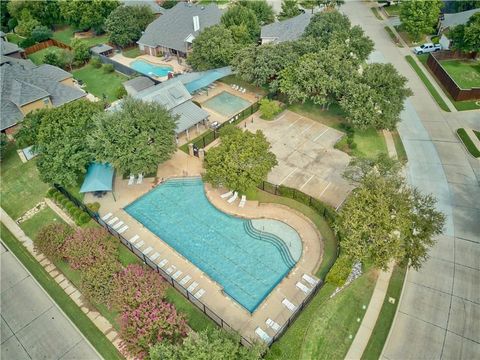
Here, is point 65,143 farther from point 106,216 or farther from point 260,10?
point 260,10

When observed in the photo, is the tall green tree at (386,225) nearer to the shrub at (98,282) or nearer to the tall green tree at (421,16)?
the shrub at (98,282)

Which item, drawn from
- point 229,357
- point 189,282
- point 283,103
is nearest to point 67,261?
point 189,282

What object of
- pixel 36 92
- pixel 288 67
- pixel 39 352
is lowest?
pixel 39 352

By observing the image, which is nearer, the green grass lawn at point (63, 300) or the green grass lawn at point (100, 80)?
the green grass lawn at point (63, 300)

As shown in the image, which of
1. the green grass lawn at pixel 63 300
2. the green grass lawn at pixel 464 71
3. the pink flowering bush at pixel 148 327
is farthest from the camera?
the green grass lawn at pixel 464 71

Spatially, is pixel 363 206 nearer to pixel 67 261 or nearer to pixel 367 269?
pixel 367 269

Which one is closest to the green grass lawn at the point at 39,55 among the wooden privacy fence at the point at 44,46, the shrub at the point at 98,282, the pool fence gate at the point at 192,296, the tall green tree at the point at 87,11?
the wooden privacy fence at the point at 44,46

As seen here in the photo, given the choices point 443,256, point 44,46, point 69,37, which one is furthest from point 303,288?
point 69,37

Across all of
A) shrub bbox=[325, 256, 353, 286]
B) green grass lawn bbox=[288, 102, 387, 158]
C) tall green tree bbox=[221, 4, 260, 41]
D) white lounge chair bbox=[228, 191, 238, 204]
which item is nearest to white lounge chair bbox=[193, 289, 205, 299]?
shrub bbox=[325, 256, 353, 286]

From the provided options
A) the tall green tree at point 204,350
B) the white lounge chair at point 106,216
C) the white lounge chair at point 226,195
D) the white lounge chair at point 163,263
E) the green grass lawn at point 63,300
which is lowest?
the green grass lawn at point 63,300
